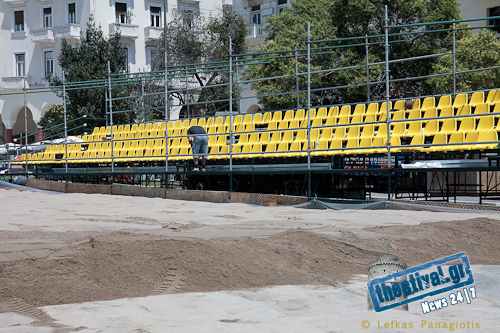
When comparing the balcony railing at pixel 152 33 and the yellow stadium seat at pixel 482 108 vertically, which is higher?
the balcony railing at pixel 152 33

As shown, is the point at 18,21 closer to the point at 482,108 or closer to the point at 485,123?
the point at 482,108

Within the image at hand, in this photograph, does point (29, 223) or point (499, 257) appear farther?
point (29, 223)

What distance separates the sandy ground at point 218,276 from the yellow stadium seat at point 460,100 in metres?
5.53

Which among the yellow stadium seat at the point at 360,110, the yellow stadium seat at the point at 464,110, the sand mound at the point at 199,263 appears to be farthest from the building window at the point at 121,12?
the sand mound at the point at 199,263

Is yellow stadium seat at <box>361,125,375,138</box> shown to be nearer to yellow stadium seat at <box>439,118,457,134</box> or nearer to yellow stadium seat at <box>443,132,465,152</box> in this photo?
yellow stadium seat at <box>439,118,457,134</box>

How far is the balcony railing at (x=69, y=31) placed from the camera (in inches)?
1539

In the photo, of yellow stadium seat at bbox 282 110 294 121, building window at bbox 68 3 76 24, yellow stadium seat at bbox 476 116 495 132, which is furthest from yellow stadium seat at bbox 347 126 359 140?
building window at bbox 68 3 76 24

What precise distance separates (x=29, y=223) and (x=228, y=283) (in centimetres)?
514

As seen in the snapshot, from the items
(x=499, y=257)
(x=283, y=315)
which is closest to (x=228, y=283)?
(x=283, y=315)

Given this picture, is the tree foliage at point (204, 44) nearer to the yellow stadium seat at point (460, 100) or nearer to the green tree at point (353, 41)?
the green tree at point (353, 41)

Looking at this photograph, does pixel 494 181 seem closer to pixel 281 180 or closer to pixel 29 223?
pixel 281 180

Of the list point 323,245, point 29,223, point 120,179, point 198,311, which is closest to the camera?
point 198,311

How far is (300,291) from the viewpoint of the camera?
5512mm

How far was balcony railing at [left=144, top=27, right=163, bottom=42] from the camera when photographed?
4191 centimetres
